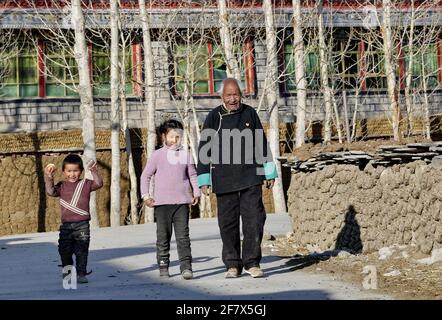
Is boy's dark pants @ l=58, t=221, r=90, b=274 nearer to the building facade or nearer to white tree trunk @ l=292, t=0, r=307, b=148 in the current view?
the building facade

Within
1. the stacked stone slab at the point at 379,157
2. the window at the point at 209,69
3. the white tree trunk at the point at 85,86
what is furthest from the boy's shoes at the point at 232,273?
the window at the point at 209,69

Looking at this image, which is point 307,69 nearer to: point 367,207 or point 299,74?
point 299,74

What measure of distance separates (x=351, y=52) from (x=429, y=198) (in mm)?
22005

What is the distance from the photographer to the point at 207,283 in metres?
11.3

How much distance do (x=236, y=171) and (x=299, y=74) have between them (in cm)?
1807

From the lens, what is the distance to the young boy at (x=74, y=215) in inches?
463

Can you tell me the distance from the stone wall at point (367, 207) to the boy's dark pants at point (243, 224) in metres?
1.76

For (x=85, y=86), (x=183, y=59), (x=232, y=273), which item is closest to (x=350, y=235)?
(x=232, y=273)

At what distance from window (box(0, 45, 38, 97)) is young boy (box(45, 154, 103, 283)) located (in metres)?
19.0

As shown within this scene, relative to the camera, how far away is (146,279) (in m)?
12.0

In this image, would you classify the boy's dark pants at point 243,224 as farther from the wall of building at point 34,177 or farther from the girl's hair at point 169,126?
the wall of building at point 34,177

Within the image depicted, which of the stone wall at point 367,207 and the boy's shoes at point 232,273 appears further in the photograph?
the stone wall at point 367,207

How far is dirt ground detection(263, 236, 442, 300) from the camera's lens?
10.4 meters

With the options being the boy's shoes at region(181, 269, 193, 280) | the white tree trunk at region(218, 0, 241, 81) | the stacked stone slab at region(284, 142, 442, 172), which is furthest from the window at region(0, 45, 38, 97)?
the boy's shoes at region(181, 269, 193, 280)
